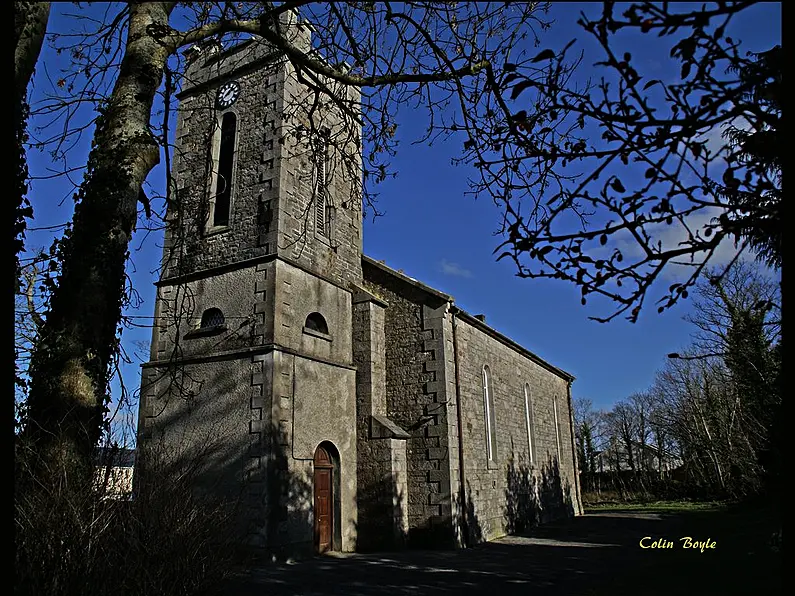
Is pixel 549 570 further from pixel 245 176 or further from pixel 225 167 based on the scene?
pixel 225 167

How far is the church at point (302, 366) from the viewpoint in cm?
1295

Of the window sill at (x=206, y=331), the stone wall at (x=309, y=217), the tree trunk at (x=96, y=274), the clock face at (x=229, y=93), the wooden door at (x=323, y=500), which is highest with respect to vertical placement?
the clock face at (x=229, y=93)

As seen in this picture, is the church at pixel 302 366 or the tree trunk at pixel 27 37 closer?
the tree trunk at pixel 27 37

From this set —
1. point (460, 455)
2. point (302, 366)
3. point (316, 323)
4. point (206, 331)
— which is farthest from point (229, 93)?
point (460, 455)

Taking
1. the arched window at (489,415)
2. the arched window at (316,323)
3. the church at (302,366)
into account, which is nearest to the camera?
the church at (302,366)

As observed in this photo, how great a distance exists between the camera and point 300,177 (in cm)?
1432

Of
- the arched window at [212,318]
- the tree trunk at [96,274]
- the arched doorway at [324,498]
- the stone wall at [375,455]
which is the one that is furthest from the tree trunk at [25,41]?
the stone wall at [375,455]

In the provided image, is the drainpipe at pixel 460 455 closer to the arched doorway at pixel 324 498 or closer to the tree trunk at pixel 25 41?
the arched doorway at pixel 324 498

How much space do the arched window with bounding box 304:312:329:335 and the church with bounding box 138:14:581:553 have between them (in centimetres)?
5

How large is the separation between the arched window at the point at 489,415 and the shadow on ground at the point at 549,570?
8.54ft

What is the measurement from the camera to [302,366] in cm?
1384

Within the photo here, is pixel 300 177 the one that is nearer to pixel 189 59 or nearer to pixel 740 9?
pixel 189 59

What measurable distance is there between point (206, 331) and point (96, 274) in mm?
8737

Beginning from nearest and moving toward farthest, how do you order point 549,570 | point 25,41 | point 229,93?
point 25,41 → point 549,570 → point 229,93
